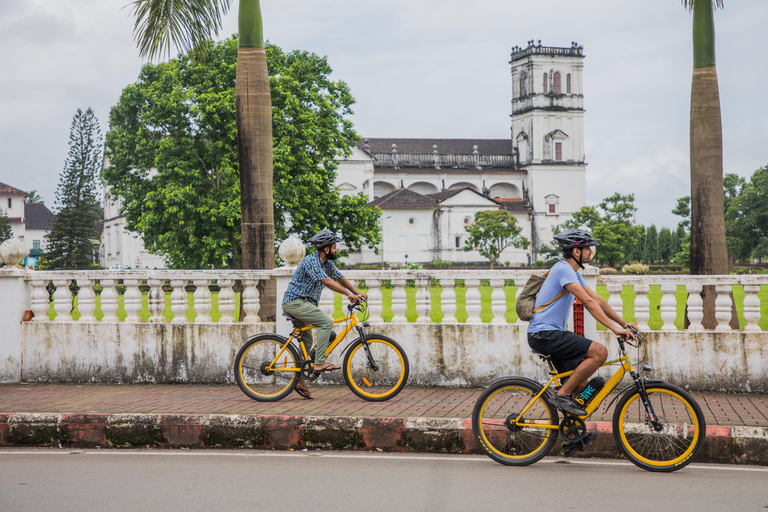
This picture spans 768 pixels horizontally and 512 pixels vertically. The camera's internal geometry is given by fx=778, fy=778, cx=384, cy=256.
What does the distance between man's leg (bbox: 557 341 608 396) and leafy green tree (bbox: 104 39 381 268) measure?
28314mm

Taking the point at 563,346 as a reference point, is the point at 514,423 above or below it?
below

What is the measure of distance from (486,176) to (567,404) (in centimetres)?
11817

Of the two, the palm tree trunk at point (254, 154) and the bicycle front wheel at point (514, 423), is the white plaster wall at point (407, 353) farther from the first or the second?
the bicycle front wheel at point (514, 423)

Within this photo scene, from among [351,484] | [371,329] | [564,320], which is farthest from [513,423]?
[371,329]

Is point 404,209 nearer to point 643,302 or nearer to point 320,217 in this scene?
point 320,217

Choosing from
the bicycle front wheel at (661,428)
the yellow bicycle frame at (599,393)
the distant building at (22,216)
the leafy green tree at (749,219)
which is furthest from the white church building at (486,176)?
the bicycle front wheel at (661,428)

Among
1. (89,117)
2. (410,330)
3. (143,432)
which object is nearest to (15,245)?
(143,432)

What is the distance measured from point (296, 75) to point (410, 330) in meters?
30.4

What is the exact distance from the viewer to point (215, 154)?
119ft

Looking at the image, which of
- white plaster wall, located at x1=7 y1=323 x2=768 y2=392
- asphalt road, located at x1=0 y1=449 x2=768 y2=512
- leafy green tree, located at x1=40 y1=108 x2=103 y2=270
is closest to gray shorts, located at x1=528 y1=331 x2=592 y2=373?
asphalt road, located at x1=0 y1=449 x2=768 y2=512

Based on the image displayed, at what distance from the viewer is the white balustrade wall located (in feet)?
29.2

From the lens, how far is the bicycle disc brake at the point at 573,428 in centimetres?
601

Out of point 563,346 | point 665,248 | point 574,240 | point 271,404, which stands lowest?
point 271,404

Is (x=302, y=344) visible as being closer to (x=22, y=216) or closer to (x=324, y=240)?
(x=324, y=240)
